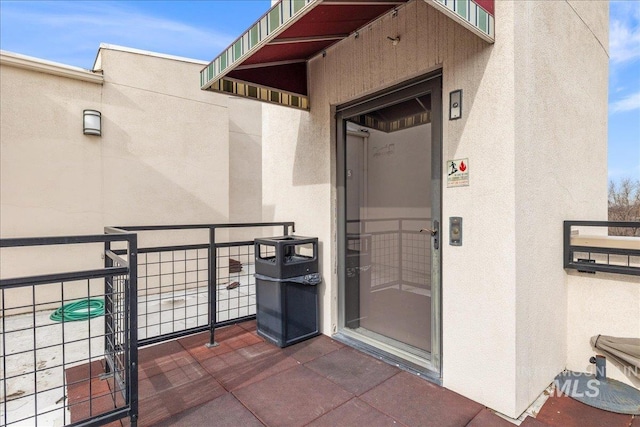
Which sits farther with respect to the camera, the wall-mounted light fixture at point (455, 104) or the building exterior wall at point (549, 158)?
the wall-mounted light fixture at point (455, 104)

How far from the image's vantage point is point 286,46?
3.06 m

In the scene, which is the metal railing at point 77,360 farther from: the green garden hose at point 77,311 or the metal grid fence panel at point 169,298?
the metal grid fence panel at point 169,298

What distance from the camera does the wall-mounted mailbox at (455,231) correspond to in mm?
2520

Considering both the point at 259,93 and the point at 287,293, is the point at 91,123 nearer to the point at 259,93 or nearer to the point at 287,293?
the point at 259,93

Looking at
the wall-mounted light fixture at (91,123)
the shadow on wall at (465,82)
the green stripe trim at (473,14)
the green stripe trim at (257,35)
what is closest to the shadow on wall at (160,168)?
the wall-mounted light fixture at (91,123)

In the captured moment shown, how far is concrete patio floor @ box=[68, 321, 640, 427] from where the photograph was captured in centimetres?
226

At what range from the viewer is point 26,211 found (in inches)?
209

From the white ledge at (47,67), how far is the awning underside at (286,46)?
399 centimetres

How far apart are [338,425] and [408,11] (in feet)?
10.9

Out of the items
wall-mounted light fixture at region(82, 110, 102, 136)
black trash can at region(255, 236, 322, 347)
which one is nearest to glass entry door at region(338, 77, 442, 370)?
black trash can at region(255, 236, 322, 347)

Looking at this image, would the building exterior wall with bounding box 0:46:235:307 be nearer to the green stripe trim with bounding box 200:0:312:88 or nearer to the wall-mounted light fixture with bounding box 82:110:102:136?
the wall-mounted light fixture with bounding box 82:110:102:136

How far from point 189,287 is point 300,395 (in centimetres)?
470

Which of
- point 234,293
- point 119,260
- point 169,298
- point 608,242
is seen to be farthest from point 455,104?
point 169,298

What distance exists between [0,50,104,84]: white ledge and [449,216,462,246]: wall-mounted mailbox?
6.56 metres
